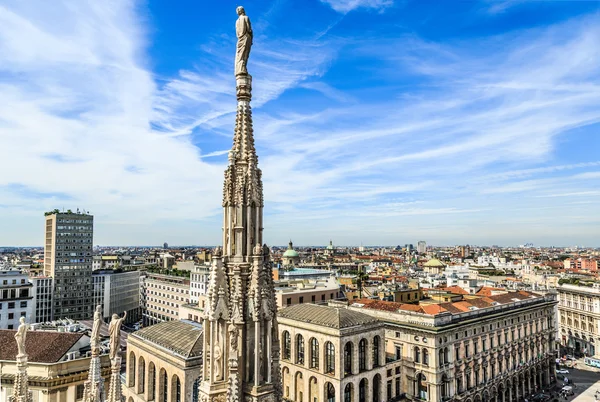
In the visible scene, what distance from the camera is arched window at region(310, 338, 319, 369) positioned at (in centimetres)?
5009

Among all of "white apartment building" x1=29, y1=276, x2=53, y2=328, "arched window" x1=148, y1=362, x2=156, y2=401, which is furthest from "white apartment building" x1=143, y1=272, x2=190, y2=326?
"arched window" x1=148, y1=362, x2=156, y2=401

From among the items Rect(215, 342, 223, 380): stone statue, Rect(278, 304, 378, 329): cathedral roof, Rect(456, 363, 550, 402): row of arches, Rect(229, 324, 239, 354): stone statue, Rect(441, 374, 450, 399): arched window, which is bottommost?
Rect(456, 363, 550, 402): row of arches

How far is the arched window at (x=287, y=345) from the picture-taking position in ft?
176

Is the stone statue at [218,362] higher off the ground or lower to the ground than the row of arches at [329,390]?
higher

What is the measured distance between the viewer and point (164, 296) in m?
122

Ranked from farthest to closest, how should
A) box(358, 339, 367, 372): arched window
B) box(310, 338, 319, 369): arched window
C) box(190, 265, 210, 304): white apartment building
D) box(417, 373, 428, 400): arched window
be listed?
box(190, 265, 210, 304): white apartment building < box(417, 373, 428, 400): arched window < box(310, 338, 319, 369): arched window < box(358, 339, 367, 372): arched window

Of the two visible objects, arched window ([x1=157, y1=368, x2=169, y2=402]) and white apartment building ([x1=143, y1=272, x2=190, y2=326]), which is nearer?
arched window ([x1=157, y1=368, x2=169, y2=402])

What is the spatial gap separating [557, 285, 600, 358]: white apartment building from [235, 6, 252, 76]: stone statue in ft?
353

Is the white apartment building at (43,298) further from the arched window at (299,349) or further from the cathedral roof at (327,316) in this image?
the arched window at (299,349)

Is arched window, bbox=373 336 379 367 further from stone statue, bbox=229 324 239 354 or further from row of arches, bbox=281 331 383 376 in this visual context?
stone statue, bbox=229 324 239 354

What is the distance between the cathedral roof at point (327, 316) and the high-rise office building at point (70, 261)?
80.2 metres

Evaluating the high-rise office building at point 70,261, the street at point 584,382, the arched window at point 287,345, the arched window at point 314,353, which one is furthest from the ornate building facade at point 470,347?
the high-rise office building at point 70,261

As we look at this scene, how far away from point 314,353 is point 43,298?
86.9 m

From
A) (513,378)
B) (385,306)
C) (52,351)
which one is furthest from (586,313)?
(52,351)
